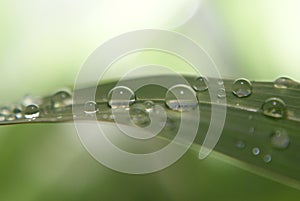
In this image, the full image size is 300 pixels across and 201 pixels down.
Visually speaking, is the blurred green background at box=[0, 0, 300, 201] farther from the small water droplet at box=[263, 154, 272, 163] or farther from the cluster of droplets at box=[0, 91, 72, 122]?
the small water droplet at box=[263, 154, 272, 163]

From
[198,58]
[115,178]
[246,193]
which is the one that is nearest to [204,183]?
[246,193]

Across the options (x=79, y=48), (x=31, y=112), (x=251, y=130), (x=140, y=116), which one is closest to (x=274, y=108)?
(x=251, y=130)

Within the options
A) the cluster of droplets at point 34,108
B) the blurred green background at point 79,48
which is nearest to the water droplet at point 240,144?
the cluster of droplets at point 34,108

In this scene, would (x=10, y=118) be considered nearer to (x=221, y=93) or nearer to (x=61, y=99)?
(x=61, y=99)

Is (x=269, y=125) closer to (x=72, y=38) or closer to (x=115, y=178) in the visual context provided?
(x=115, y=178)

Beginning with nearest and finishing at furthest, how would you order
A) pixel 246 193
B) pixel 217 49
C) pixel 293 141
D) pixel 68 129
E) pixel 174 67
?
1. pixel 293 141
2. pixel 246 193
3. pixel 68 129
4. pixel 174 67
5. pixel 217 49

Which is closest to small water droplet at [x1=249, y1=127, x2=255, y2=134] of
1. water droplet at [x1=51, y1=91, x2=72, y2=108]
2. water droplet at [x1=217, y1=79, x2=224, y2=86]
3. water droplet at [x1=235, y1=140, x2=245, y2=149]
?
water droplet at [x1=235, y1=140, x2=245, y2=149]
